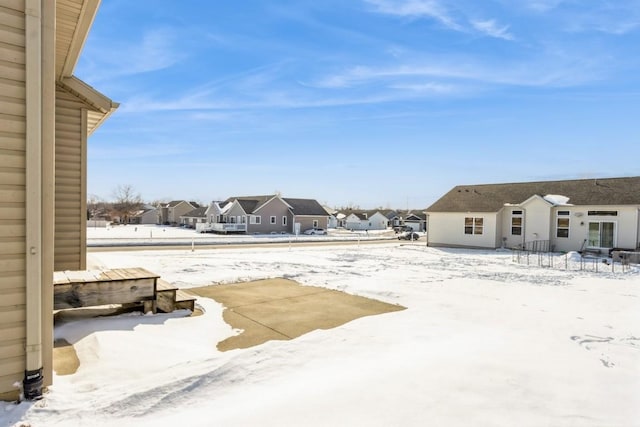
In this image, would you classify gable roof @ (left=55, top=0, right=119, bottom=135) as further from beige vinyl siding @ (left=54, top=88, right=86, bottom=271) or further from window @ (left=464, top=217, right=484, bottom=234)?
window @ (left=464, top=217, right=484, bottom=234)

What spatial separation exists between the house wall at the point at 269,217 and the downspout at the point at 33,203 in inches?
1528

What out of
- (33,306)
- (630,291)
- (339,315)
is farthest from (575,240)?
(33,306)

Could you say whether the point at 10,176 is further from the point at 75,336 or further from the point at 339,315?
the point at 339,315

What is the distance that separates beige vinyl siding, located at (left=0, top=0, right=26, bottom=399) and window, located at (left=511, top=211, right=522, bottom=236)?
2520cm

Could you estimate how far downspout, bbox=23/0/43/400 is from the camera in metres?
3.33

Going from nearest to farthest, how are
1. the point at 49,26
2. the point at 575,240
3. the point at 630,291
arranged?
the point at 49,26 < the point at 630,291 < the point at 575,240

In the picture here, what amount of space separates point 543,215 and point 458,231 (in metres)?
5.30

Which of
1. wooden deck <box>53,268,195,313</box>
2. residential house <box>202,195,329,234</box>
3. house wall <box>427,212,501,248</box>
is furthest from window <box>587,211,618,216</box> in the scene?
residential house <box>202,195,329,234</box>

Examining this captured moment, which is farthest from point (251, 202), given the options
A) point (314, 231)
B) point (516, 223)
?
point (516, 223)

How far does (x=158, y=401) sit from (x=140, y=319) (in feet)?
9.67

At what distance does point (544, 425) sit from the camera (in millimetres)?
3131

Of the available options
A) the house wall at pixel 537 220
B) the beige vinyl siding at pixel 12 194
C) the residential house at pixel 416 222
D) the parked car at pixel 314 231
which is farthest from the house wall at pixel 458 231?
the residential house at pixel 416 222

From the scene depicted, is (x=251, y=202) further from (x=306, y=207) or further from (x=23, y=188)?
(x=23, y=188)

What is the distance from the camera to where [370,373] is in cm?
406
